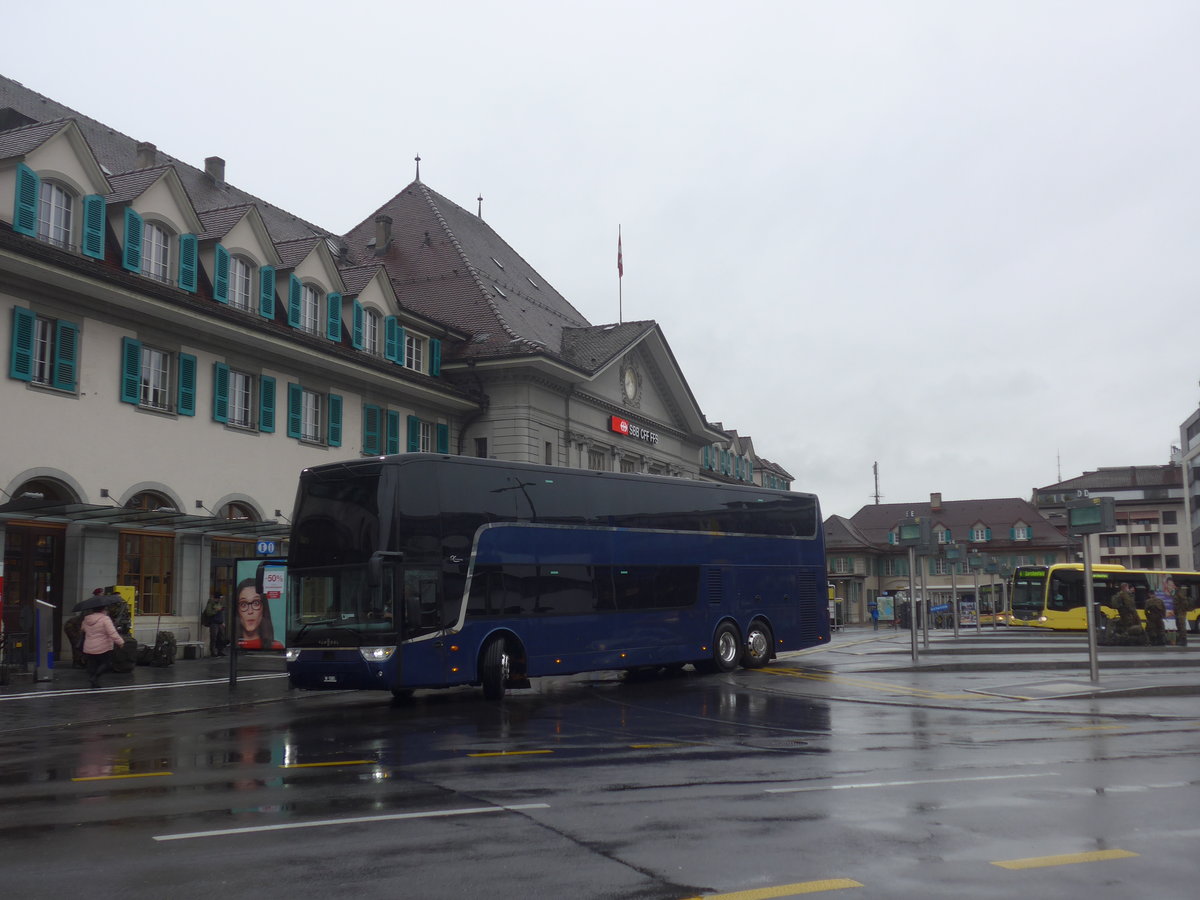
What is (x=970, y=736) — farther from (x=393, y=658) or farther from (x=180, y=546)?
(x=180, y=546)

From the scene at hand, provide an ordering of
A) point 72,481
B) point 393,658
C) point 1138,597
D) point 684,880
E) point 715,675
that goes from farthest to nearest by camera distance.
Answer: point 1138,597
point 72,481
point 715,675
point 393,658
point 684,880

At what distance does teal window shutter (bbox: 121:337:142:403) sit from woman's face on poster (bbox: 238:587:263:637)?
512cm

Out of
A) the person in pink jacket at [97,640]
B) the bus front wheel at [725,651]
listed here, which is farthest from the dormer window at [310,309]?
the bus front wheel at [725,651]

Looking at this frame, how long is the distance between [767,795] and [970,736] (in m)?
4.96

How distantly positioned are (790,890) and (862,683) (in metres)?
15.4

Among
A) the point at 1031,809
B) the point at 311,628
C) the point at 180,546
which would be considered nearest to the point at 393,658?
the point at 311,628

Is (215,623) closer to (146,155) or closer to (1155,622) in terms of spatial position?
(146,155)

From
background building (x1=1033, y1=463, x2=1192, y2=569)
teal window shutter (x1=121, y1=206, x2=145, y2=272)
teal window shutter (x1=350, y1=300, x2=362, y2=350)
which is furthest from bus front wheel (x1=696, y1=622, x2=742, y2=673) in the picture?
background building (x1=1033, y1=463, x2=1192, y2=569)

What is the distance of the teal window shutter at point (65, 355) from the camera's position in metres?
25.3

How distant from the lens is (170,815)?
8344 millimetres

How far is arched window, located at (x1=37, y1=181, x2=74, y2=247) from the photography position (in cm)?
2481

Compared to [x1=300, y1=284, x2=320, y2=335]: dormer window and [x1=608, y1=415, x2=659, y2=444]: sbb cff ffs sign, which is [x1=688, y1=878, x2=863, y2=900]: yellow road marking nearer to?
[x1=300, y1=284, x2=320, y2=335]: dormer window

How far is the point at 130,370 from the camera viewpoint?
2709 centimetres

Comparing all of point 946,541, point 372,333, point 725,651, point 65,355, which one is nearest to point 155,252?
point 65,355
